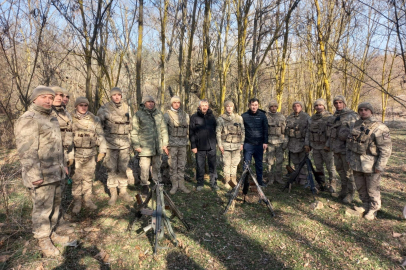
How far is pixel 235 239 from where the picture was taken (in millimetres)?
3936

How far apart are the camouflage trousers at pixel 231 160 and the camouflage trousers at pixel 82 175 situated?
10.2ft

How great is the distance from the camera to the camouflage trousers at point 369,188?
438 cm

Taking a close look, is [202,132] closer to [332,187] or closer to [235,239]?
[235,239]

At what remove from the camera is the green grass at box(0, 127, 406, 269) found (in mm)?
3297

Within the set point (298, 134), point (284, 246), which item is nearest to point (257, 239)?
point (284, 246)

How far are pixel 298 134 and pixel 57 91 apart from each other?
5.48 m

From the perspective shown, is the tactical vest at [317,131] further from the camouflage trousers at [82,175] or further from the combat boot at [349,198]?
the camouflage trousers at [82,175]

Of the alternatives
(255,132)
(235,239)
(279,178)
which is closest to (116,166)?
(235,239)

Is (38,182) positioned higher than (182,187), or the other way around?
(38,182)

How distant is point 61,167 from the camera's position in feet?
11.6

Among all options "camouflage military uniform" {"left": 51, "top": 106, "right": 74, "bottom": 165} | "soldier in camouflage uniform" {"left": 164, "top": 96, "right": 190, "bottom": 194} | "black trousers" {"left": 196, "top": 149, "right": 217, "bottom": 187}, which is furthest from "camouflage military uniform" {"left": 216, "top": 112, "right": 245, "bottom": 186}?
"camouflage military uniform" {"left": 51, "top": 106, "right": 74, "bottom": 165}

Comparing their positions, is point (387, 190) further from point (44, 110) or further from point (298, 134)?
point (44, 110)

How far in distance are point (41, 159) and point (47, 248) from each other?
1.26 meters

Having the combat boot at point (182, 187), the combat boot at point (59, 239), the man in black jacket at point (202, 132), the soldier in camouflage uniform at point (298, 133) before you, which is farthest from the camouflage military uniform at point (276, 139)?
the combat boot at point (59, 239)
